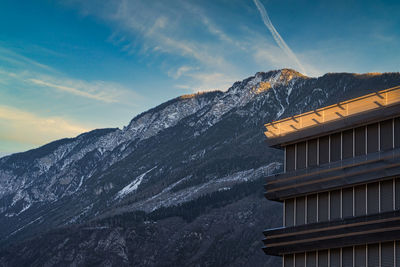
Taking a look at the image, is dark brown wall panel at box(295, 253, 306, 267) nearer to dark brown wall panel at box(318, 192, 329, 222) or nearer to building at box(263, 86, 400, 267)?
building at box(263, 86, 400, 267)

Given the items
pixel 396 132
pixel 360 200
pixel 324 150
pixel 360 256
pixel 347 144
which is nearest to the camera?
pixel 396 132

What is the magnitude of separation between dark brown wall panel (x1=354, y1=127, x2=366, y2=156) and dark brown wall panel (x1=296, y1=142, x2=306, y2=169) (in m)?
7.46

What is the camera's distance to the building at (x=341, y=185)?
76125 mm

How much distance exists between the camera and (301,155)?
86.7 meters

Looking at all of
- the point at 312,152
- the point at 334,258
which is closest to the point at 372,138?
the point at 312,152

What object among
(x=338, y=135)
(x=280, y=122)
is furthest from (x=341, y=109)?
(x=280, y=122)

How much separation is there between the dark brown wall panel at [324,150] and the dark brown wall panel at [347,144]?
230cm

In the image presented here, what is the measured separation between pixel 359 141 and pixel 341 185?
472 cm

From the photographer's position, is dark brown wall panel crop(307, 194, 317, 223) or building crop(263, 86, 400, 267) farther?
dark brown wall panel crop(307, 194, 317, 223)

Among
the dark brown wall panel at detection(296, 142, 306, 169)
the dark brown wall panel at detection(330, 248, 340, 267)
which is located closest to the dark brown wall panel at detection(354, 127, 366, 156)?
the dark brown wall panel at detection(296, 142, 306, 169)

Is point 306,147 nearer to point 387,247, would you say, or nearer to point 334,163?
point 334,163

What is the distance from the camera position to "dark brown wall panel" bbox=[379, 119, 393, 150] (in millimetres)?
77438

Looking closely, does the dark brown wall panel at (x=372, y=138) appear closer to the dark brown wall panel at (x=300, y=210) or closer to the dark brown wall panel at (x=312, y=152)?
the dark brown wall panel at (x=312, y=152)

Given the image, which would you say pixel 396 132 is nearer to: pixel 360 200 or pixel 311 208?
pixel 360 200
